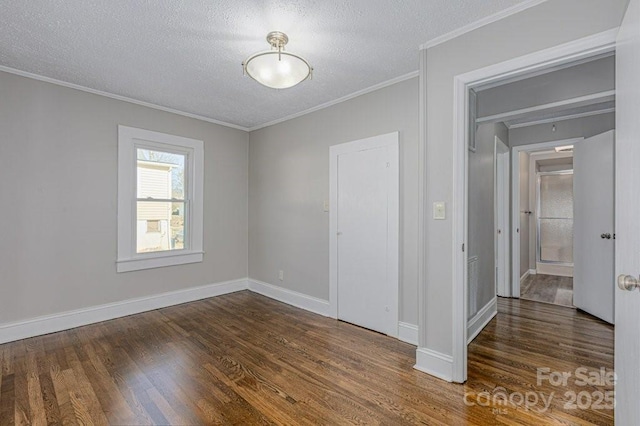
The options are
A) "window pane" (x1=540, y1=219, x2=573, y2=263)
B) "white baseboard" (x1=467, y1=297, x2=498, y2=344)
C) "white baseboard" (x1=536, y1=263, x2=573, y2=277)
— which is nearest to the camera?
"white baseboard" (x1=467, y1=297, x2=498, y2=344)

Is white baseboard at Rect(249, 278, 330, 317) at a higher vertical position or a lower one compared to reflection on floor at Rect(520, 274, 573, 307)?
higher

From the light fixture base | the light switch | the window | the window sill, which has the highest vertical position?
the light fixture base

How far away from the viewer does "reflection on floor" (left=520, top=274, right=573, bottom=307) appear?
14.3 feet

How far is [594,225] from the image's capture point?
3.68 meters

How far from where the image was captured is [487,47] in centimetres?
213

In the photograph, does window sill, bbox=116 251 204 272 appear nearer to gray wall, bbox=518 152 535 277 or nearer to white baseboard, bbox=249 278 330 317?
white baseboard, bbox=249 278 330 317

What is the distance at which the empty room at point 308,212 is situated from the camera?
195 cm

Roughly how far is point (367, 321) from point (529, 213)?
16.6 feet

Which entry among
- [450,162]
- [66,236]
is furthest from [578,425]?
[66,236]

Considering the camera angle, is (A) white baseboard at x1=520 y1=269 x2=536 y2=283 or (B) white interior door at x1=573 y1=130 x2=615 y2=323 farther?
(A) white baseboard at x1=520 y1=269 x2=536 y2=283

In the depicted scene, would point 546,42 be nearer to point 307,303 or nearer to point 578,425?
point 578,425

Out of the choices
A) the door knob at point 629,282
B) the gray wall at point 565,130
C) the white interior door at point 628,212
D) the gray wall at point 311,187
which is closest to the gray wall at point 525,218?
the gray wall at point 565,130

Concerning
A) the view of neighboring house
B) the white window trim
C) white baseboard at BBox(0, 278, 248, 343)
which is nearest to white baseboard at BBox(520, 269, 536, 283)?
white baseboard at BBox(0, 278, 248, 343)

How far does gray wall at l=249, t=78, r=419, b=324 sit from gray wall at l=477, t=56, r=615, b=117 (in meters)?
0.87
